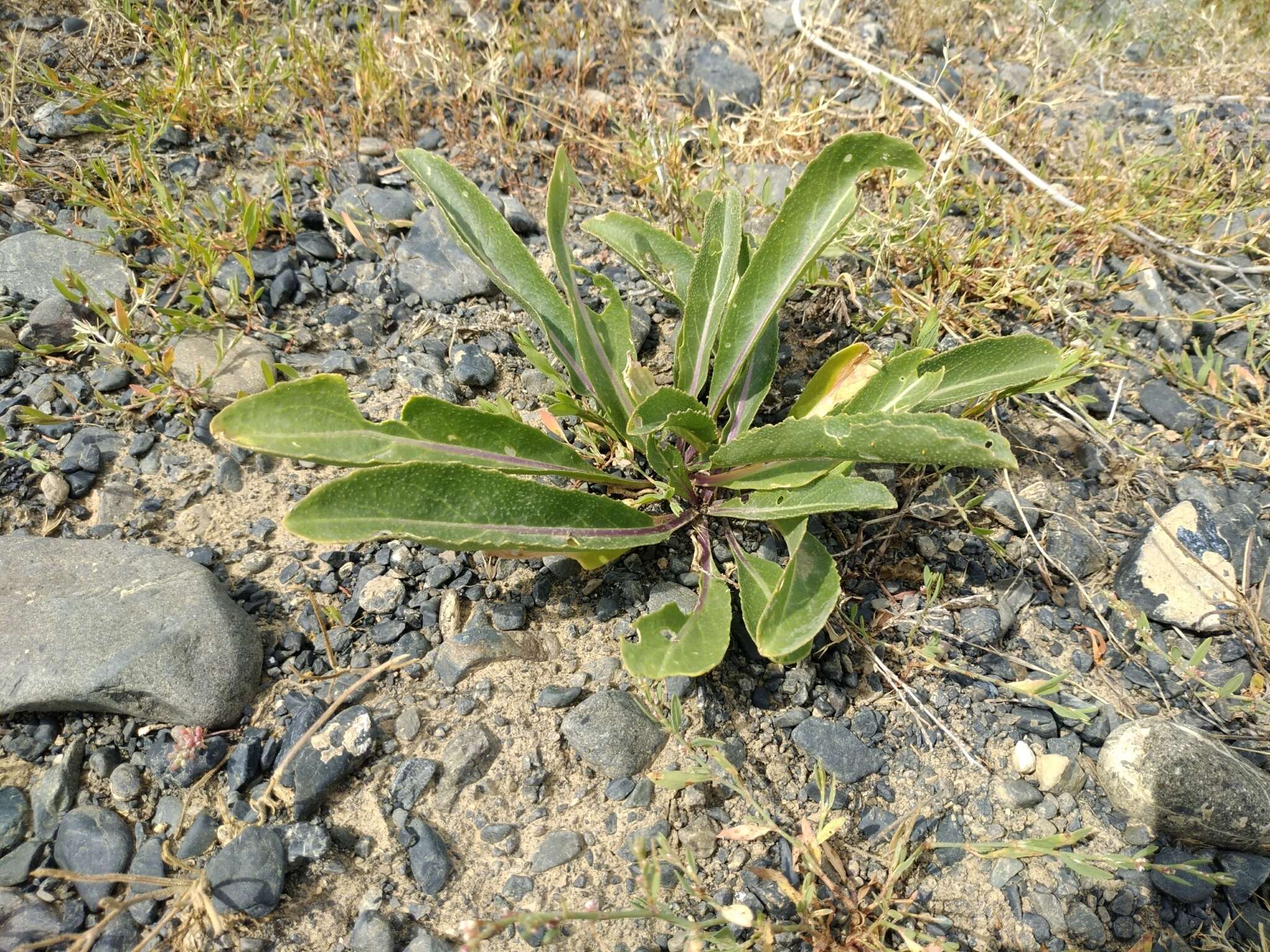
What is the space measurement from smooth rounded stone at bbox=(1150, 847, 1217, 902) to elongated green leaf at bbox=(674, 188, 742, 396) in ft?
5.18

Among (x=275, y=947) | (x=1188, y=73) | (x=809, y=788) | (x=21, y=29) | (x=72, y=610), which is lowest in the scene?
(x=275, y=947)

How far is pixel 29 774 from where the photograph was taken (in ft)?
5.81

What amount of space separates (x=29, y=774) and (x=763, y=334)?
2.02 metres

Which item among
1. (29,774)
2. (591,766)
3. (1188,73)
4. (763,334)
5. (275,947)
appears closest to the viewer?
(275,947)

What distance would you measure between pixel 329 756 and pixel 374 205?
190cm

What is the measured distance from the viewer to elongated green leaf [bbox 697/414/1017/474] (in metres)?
1.59

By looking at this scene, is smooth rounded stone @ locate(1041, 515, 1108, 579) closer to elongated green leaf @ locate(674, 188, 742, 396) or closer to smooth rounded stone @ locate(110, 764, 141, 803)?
elongated green leaf @ locate(674, 188, 742, 396)

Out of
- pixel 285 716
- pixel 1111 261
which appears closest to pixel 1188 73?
pixel 1111 261

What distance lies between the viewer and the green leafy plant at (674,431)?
174 cm

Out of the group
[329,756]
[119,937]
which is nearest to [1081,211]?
[329,756]

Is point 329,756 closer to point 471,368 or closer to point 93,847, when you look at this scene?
point 93,847

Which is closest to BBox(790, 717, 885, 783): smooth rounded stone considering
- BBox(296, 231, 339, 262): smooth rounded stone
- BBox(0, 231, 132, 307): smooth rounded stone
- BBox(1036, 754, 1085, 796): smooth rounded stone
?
BBox(1036, 754, 1085, 796): smooth rounded stone

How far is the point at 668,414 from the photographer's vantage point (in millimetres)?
1957

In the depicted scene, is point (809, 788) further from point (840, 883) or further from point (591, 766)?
point (591, 766)
